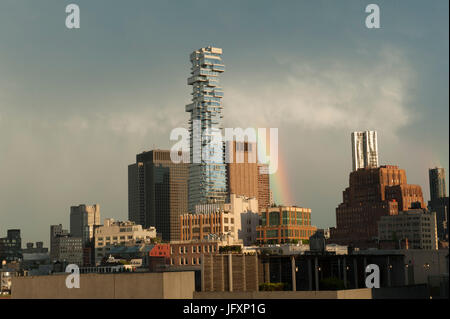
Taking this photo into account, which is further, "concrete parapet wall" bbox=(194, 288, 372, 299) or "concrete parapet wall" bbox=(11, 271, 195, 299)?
"concrete parapet wall" bbox=(194, 288, 372, 299)

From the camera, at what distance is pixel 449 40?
86.8m

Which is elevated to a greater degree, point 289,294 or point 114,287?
point 114,287

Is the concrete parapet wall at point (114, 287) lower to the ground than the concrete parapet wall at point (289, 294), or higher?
higher

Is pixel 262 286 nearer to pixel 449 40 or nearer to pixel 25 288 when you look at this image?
pixel 25 288

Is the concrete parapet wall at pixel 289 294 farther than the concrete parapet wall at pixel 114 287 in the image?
Yes

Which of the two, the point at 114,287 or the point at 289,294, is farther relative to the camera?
the point at 289,294

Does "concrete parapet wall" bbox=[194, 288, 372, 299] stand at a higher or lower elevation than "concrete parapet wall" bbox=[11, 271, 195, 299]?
lower
